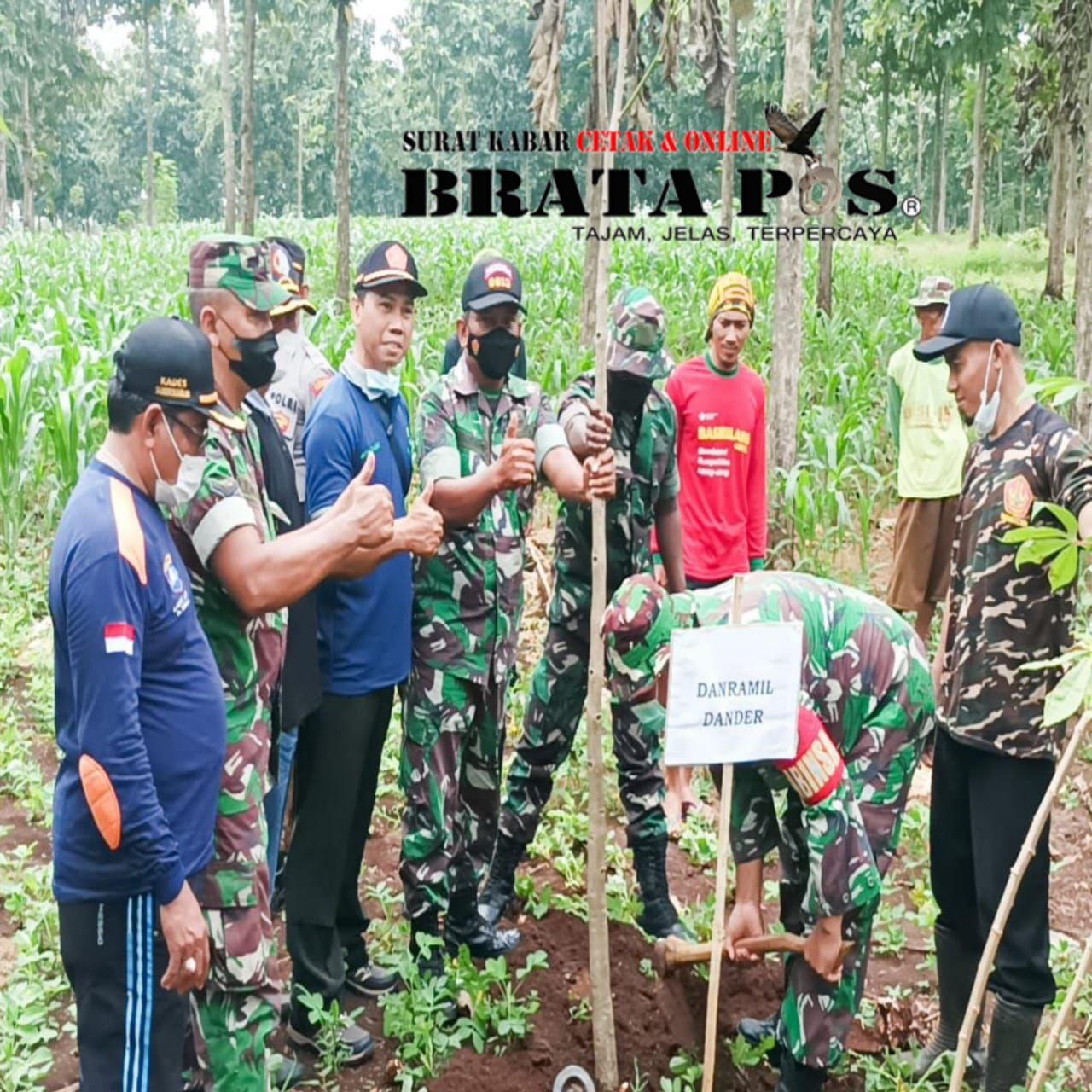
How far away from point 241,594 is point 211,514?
6.4 inches

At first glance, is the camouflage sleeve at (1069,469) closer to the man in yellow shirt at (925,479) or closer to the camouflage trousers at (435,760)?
the camouflage trousers at (435,760)

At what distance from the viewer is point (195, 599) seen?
2.48m

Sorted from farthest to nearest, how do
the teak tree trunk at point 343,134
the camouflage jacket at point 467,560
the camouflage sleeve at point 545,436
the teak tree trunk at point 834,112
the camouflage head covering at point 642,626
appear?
the teak tree trunk at point 343,134
the teak tree trunk at point 834,112
the camouflage sleeve at point 545,436
the camouflage jacket at point 467,560
the camouflage head covering at point 642,626

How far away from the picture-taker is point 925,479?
6.04 metres

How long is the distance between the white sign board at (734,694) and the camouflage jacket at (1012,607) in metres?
0.65

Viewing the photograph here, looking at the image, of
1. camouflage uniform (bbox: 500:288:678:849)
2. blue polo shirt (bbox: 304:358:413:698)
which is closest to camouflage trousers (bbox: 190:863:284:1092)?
blue polo shirt (bbox: 304:358:413:698)

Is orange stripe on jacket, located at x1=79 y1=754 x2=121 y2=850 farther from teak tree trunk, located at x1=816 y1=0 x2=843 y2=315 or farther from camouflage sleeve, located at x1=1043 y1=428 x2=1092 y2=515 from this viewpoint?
teak tree trunk, located at x1=816 y1=0 x2=843 y2=315

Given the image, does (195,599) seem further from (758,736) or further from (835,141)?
(835,141)

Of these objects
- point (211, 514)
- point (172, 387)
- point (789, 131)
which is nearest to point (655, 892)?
point (211, 514)

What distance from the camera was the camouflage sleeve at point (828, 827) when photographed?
8.83ft

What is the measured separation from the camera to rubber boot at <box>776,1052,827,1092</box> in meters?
2.98

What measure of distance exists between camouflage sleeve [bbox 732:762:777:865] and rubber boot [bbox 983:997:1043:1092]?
27.0 inches

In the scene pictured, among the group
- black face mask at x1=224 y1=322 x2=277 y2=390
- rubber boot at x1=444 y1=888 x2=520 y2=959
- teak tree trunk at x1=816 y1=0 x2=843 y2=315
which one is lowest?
rubber boot at x1=444 y1=888 x2=520 y2=959

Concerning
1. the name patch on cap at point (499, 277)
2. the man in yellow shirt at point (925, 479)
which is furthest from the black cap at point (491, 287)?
the man in yellow shirt at point (925, 479)
